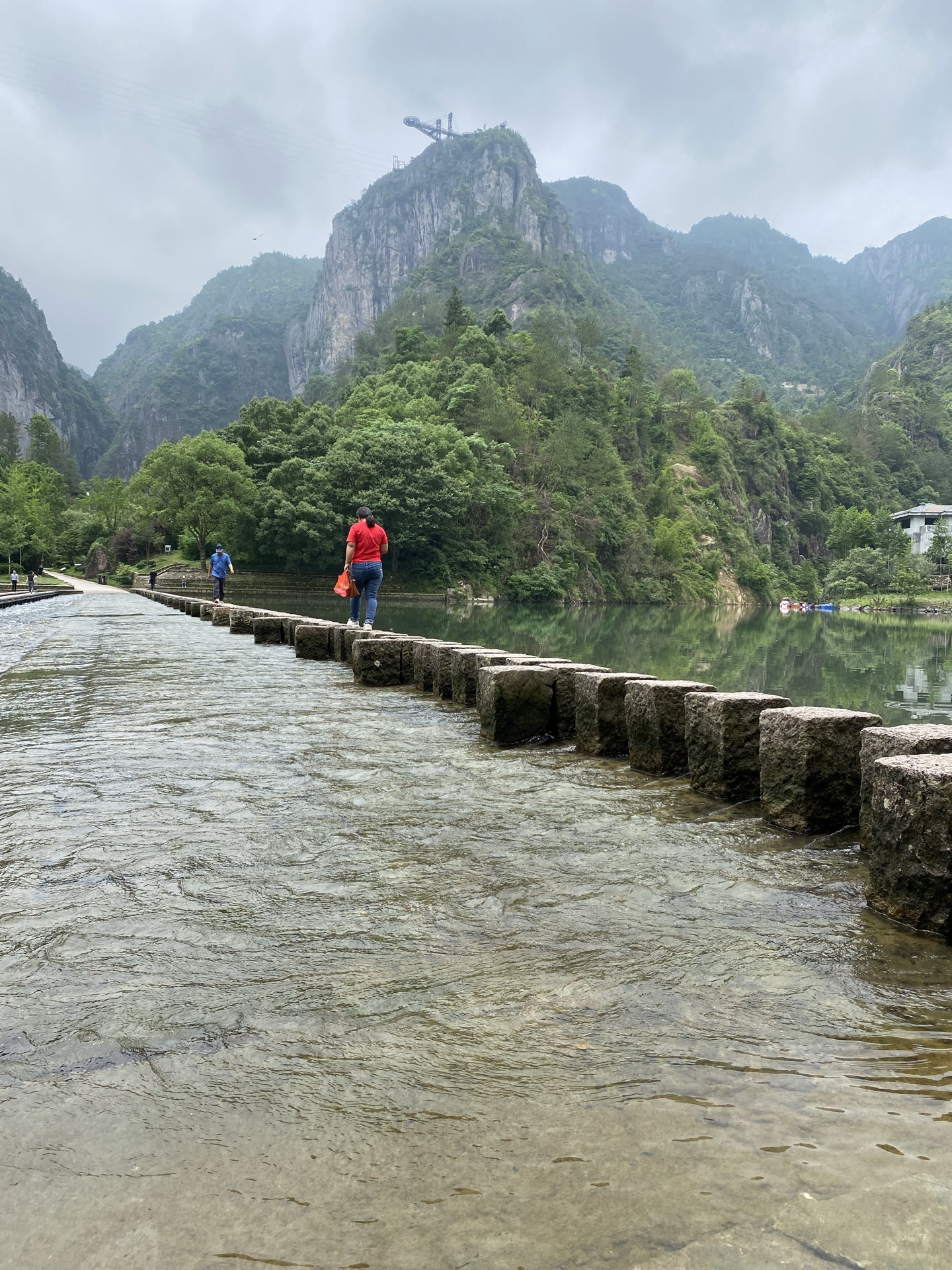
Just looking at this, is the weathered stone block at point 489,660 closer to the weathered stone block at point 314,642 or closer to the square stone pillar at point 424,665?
the square stone pillar at point 424,665

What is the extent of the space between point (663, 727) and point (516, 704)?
1.38 metres

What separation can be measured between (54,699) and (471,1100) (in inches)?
281

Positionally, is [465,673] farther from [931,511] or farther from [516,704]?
[931,511]

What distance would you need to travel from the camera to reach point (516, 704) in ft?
21.3

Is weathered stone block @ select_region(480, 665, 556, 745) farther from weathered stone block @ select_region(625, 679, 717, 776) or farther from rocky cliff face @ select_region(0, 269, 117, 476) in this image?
rocky cliff face @ select_region(0, 269, 117, 476)

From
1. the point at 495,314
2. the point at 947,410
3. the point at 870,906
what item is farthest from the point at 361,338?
the point at 870,906

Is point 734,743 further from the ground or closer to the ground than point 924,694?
further from the ground

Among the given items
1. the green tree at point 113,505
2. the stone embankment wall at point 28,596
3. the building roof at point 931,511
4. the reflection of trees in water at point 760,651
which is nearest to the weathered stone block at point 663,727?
the reflection of trees in water at point 760,651

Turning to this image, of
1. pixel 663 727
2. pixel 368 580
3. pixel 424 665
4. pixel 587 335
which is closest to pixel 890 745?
pixel 663 727

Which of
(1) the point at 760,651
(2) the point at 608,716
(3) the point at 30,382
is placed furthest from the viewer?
(3) the point at 30,382

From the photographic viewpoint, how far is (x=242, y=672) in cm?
1068

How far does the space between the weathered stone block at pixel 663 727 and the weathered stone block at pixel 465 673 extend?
2.62 m

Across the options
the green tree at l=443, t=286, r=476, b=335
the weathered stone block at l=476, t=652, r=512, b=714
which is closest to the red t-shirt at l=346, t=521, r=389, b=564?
the weathered stone block at l=476, t=652, r=512, b=714

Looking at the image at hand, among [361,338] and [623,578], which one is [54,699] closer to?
[623,578]
